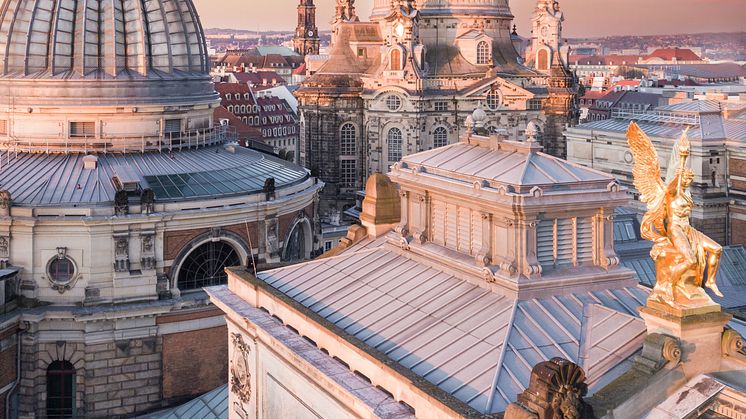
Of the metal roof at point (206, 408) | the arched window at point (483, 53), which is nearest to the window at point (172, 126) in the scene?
the metal roof at point (206, 408)

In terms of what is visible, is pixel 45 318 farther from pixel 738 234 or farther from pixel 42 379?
pixel 738 234

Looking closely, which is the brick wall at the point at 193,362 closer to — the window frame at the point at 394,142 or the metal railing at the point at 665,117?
the metal railing at the point at 665,117

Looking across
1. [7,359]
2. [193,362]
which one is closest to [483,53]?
[193,362]

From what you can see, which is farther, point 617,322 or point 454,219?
point 454,219

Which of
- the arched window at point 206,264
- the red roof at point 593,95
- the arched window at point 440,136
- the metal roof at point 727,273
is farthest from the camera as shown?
the red roof at point 593,95


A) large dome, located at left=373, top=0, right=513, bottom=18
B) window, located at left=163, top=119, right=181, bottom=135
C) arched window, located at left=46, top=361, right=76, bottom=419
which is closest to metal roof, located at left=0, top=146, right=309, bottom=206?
window, located at left=163, top=119, right=181, bottom=135

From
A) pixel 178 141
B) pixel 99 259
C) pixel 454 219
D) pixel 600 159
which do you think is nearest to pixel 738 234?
pixel 600 159
